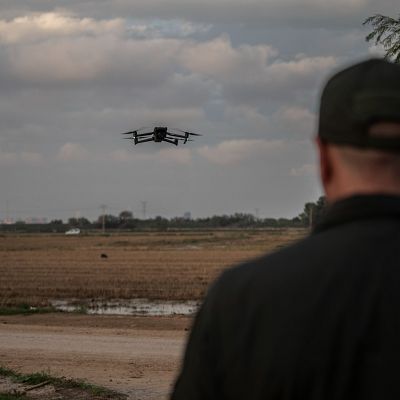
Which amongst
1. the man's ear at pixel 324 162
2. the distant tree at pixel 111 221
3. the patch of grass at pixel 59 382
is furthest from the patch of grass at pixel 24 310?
the distant tree at pixel 111 221

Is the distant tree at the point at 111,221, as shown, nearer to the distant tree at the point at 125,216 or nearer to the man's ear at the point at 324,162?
the distant tree at the point at 125,216

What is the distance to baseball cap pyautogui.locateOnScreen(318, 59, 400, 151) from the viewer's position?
2.10 m

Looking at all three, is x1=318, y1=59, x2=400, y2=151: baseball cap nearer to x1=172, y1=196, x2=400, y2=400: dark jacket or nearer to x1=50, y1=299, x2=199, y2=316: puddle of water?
x1=172, y1=196, x2=400, y2=400: dark jacket

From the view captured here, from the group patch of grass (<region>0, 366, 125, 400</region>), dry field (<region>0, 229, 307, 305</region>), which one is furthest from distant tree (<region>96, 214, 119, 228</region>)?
patch of grass (<region>0, 366, 125, 400</region>)

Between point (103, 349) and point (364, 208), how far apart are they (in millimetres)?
15825

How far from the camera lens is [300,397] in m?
1.96

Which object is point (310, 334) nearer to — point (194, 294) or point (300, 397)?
point (300, 397)

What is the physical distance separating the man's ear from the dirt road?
10709 mm

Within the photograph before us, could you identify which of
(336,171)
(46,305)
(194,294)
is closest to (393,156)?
(336,171)

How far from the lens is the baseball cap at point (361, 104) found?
2102 mm

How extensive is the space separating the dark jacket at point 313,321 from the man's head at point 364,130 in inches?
2.1

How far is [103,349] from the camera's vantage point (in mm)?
17500


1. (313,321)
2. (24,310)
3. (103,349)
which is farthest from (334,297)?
(24,310)

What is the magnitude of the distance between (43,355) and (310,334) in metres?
15.5
